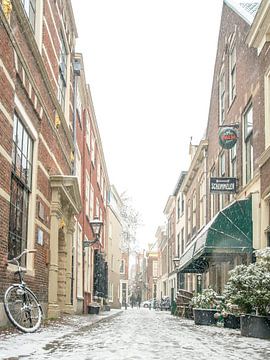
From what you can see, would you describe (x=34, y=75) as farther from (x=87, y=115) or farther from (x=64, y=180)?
(x=87, y=115)

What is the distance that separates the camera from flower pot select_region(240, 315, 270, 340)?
9.55 meters

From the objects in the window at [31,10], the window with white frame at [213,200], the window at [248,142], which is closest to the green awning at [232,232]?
the window at [248,142]

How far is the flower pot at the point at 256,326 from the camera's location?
9.55 m

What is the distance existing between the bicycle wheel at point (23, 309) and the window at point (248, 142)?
8.66 m

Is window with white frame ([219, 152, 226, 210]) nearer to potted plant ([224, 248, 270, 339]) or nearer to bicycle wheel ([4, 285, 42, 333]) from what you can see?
potted plant ([224, 248, 270, 339])

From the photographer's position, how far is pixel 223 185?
17.9 meters

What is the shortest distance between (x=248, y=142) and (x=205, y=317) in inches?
198

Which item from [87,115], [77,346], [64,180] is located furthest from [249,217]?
[87,115]

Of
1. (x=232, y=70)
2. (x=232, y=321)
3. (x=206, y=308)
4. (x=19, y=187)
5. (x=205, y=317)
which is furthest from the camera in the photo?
(x=232, y=70)

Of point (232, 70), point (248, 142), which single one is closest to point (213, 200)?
point (232, 70)

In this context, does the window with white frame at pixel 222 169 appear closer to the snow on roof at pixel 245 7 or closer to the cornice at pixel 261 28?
the snow on roof at pixel 245 7

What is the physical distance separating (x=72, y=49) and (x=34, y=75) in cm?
746

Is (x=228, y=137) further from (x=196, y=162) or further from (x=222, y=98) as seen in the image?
(x=196, y=162)

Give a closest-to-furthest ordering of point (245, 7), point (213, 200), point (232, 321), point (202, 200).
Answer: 1. point (232, 321)
2. point (245, 7)
3. point (213, 200)
4. point (202, 200)
